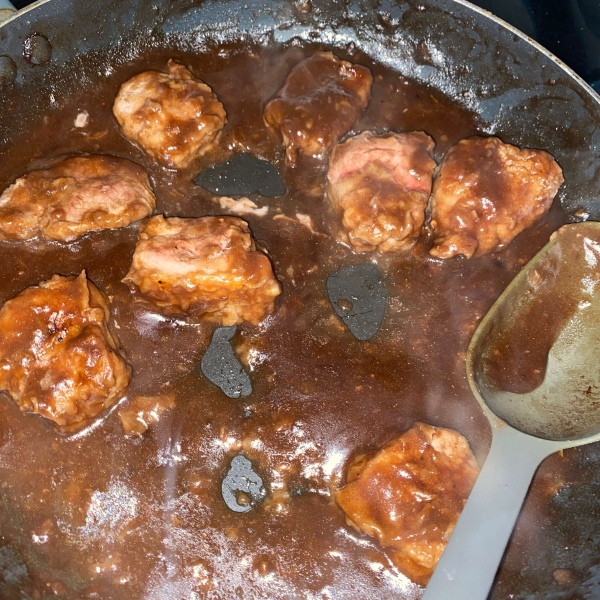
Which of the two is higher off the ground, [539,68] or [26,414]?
[539,68]

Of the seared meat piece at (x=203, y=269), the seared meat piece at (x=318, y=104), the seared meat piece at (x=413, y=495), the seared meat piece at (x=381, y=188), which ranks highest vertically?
the seared meat piece at (x=318, y=104)

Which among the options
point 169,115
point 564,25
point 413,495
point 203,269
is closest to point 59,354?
point 203,269

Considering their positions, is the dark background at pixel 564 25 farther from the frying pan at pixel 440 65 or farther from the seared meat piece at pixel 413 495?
the seared meat piece at pixel 413 495

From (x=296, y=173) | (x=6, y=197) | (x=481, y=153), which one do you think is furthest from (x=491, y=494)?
(x=6, y=197)

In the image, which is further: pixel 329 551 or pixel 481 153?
pixel 481 153

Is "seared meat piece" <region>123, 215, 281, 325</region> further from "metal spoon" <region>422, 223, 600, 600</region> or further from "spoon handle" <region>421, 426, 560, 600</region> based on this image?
"spoon handle" <region>421, 426, 560, 600</region>

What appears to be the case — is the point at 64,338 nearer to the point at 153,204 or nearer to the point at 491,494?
the point at 153,204

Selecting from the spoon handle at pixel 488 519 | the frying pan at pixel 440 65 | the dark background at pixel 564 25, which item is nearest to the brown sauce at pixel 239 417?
the frying pan at pixel 440 65
